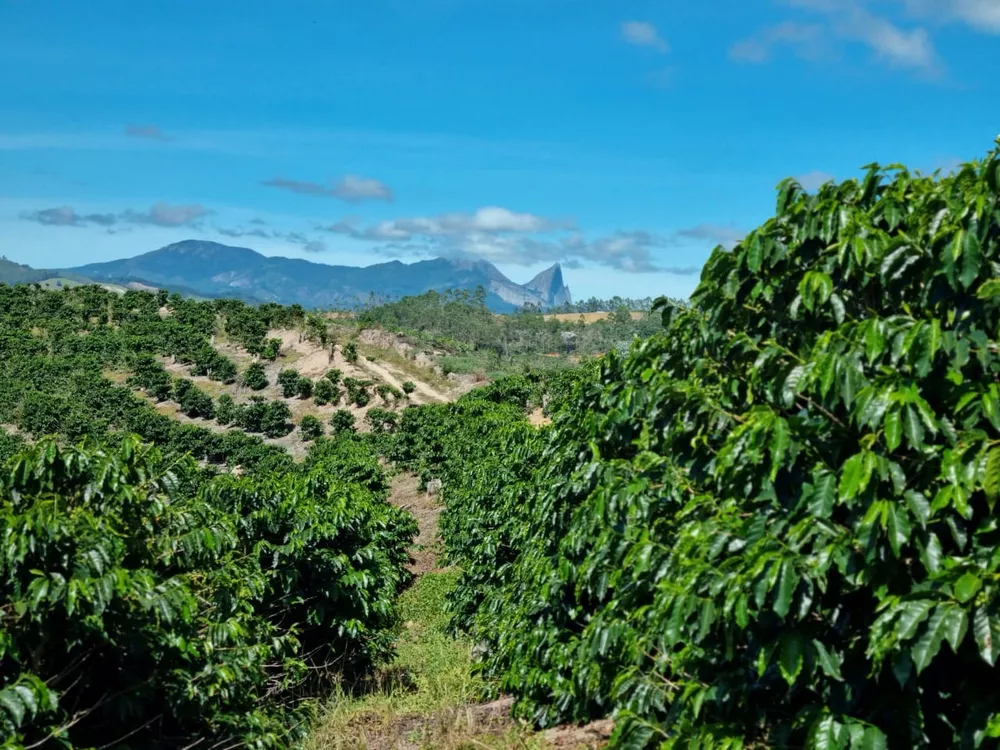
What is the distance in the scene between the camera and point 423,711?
8727 mm

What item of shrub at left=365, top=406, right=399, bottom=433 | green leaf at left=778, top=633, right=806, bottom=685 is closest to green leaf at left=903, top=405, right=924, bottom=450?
green leaf at left=778, top=633, right=806, bottom=685

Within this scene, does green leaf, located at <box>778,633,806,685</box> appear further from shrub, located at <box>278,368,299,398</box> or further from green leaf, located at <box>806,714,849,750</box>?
shrub, located at <box>278,368,299,398</box>

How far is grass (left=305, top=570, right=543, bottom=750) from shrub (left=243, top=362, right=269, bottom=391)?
118 feet

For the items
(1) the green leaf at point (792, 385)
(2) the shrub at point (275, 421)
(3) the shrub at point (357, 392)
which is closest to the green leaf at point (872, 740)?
(1) the green leaf at point (792, 385)

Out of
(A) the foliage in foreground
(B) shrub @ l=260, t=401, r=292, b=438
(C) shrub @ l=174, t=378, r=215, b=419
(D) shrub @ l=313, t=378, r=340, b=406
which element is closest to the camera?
(A) the foliage in foreground

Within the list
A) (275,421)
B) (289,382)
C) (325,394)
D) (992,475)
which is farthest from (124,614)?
(289,382)

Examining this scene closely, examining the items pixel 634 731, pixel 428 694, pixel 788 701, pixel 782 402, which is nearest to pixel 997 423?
pixel 782 402

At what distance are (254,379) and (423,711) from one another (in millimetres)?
41127

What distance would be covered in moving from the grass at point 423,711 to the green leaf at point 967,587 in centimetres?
431

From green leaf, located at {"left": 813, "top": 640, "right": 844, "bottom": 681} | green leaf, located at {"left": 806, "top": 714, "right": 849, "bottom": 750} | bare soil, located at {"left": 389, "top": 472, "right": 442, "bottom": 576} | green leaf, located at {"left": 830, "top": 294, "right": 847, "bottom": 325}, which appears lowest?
bare soil, located at {"left": 389, "top": 472, "right": 442, "bottom": 576}

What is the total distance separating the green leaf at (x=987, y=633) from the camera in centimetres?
282

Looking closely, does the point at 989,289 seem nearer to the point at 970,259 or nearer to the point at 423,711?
the point at 970,259

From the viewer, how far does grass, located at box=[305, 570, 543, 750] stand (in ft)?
23.6

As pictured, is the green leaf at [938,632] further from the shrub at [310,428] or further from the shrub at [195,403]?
the shrub at [195,403]
